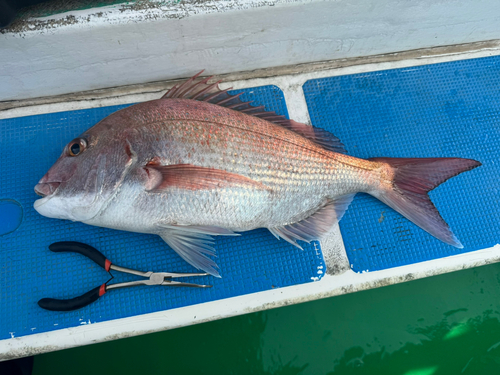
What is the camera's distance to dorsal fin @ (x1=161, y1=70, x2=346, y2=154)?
161 cm

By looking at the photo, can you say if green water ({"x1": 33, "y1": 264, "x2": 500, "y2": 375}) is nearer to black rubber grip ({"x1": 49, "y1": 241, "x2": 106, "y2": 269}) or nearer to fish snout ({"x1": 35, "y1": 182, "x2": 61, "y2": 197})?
black rubber grip ({"x1": 49, "y1": 241, "x2": 106, "y2": 269})

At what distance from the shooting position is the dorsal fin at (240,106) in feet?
5.29

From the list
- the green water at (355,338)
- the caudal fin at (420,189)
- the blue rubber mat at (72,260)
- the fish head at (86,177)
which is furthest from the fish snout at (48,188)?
the caudal fin at (420,189)

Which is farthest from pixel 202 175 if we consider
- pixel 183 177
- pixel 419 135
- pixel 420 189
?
pixel 419 135

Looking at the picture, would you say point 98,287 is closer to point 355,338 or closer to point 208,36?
point 208,36

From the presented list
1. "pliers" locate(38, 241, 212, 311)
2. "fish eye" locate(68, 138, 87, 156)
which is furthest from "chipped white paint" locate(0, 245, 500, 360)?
"fish eye" locate(68, 138, 87, 156)

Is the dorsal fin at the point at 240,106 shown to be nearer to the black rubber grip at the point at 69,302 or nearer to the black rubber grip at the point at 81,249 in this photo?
the black rubber grip at the point at 81,249

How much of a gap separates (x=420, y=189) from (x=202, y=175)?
4.16 feet

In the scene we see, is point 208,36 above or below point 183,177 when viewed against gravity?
above

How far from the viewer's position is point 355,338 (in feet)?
6.80

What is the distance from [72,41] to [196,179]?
1.01 metres

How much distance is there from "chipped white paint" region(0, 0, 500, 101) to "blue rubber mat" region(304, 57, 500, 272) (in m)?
0.22

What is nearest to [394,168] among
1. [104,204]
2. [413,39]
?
[413,39]

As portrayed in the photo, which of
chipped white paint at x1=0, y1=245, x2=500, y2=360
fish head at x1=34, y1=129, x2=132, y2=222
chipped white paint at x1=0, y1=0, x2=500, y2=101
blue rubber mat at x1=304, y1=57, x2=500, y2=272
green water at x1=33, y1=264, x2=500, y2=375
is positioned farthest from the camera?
green water at x1=33, y1=264, x2=500, y2=375
